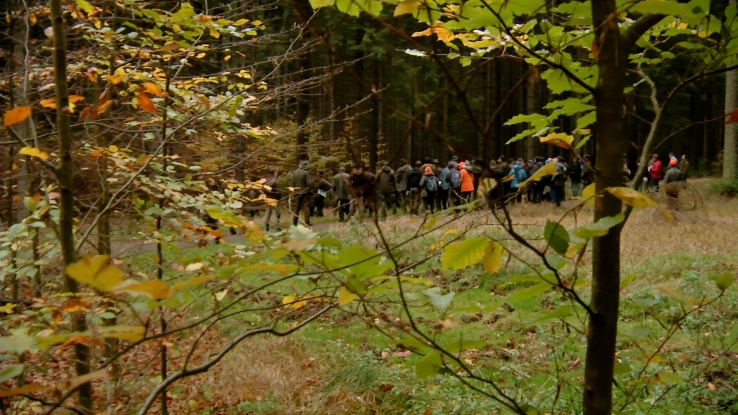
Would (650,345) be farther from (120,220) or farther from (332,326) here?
(120,220)

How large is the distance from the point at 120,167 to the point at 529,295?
317 cm

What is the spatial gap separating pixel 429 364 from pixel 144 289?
0.65 meters

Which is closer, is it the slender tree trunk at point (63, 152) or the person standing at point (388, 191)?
the slender tree trunk at point (63, 152)

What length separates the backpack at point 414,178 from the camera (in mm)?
16984

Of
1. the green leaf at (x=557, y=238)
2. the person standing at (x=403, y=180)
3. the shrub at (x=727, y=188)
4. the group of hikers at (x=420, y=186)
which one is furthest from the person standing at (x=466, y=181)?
the green leaf at (x=557, y=238)

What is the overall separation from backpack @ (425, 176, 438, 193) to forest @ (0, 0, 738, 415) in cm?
509

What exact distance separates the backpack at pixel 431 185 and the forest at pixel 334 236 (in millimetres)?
5094

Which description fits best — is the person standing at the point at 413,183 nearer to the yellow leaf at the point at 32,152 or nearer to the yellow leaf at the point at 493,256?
the yellow leaf at the point at 32,152

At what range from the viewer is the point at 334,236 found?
3.35m

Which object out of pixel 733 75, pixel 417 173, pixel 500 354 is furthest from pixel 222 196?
pixel 733 75

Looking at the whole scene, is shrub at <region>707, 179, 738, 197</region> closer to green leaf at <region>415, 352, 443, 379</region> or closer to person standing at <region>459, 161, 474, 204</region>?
person standing at <region>459, 161, 474, 204</region>

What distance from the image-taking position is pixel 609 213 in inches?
47.8

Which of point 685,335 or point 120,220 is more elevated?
point 120,220

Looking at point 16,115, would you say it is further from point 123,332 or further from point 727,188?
point 727,188
